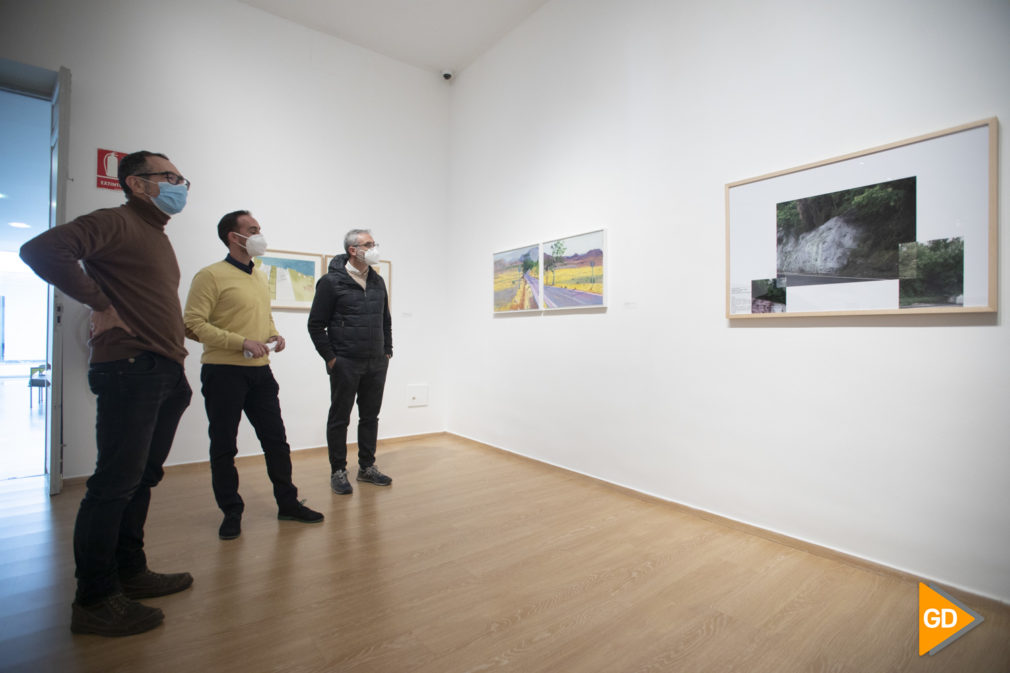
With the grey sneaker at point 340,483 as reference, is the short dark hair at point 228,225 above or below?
above

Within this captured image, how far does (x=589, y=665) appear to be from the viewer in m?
1.48

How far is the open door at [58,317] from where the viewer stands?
3076 mm

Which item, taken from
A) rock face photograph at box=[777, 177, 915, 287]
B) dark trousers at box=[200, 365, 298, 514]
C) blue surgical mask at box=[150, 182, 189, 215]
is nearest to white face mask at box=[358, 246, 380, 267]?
dark trousers at box=[200, 365, 298, 514]

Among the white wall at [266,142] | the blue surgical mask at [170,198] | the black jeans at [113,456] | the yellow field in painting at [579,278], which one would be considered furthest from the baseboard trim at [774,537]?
the blue surgical mask at [170,198]

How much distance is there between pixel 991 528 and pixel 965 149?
148cm

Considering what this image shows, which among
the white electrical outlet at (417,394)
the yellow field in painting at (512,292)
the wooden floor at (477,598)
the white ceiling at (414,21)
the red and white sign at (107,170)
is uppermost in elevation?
the white ceiling at (414,21)

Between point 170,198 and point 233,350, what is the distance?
0.81 metres

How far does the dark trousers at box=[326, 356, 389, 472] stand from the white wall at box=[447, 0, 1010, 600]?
53.8 inches

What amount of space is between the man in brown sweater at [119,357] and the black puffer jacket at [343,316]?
50.8 inches

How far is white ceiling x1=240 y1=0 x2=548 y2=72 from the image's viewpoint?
13.2ft

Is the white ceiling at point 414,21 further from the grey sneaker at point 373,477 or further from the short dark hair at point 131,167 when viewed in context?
the grey sneaker at point 373,477

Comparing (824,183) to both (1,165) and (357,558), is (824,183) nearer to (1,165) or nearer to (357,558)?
(357,558)

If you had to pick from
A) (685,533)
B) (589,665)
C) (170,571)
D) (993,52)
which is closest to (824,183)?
(993,52)

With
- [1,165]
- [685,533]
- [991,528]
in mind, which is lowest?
[685,533]
